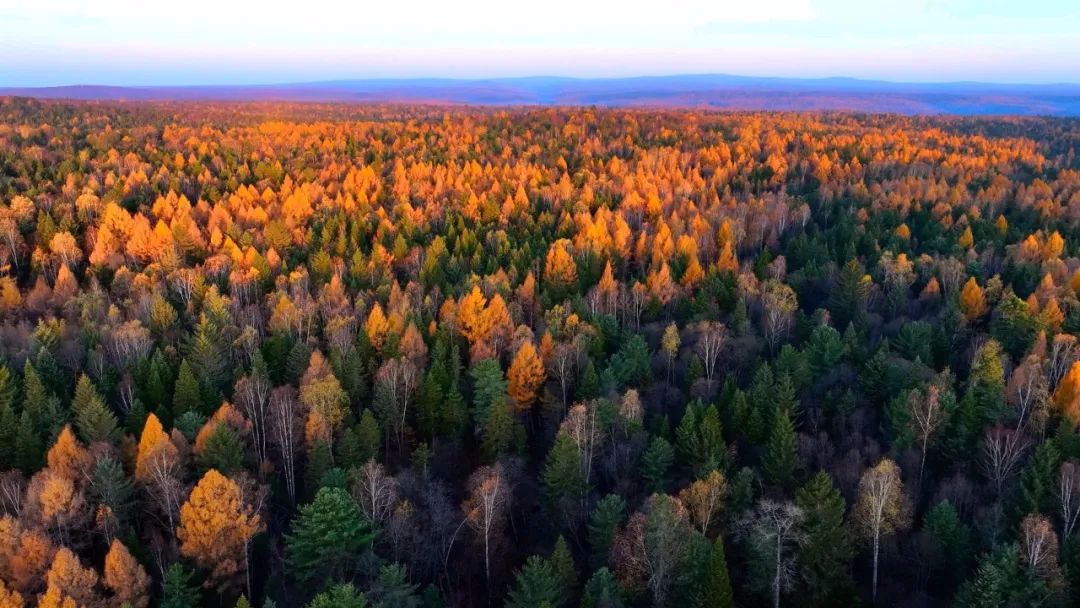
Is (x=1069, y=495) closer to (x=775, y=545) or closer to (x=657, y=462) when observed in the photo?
(x=775, y=545)

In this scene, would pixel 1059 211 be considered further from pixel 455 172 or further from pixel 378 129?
pixel 378 129

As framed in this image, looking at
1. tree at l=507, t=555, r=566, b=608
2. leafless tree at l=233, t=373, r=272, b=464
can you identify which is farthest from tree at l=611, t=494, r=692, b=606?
leafless tree at l=233, t=373, r=272, b=464

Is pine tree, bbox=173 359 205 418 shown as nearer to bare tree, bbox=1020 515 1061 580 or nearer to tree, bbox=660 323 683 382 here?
tree, bbox=660 323 683 382

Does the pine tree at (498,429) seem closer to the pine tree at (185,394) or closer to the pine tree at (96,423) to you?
the pine tree at (185,394)

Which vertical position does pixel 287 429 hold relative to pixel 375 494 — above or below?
below

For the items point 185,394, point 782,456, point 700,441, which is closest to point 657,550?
point 700,441

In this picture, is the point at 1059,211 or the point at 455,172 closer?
the point at 1059,211

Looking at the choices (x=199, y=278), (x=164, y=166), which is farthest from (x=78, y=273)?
(x=164, y=166)
